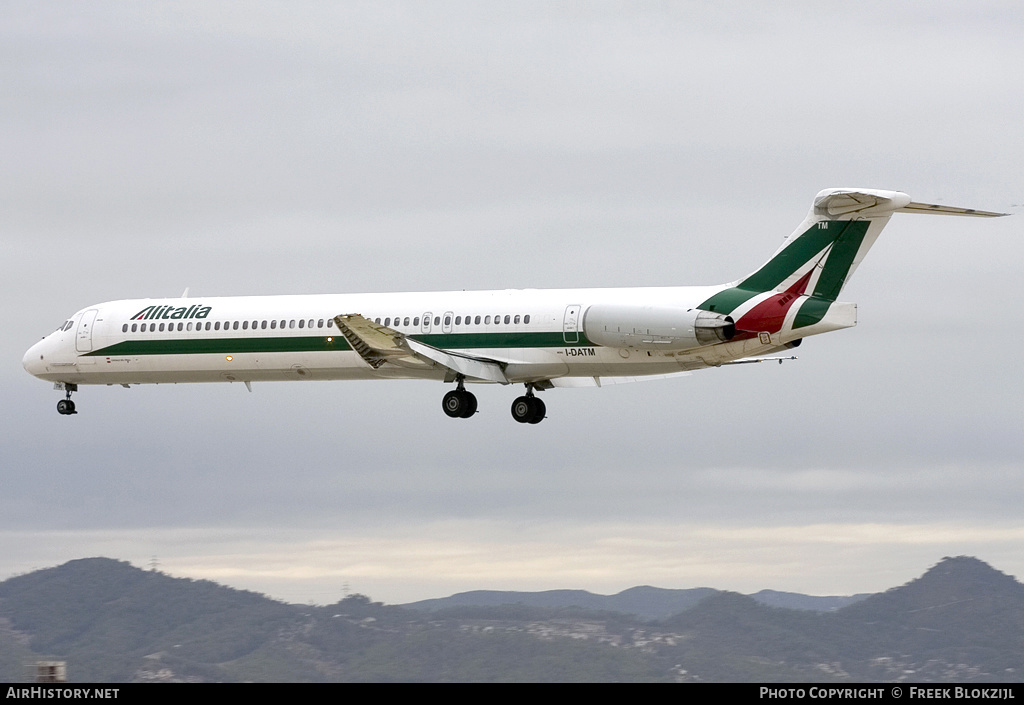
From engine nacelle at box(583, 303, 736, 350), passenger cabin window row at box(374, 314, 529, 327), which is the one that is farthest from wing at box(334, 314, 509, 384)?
engine nacelle at box(583, 303, 736, 350)

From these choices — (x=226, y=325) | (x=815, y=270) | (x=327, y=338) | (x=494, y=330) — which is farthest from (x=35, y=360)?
(x=815, y=270)

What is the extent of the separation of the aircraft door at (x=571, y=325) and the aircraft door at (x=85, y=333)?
1794 cm

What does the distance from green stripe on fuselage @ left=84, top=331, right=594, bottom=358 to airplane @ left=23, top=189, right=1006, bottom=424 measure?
0.14ft

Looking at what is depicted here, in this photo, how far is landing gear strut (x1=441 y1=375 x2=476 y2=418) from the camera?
49531 millimetres

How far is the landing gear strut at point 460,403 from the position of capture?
49.5m

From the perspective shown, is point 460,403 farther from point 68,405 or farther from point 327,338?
point 68,405

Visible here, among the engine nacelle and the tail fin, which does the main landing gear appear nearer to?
the engine nacelle

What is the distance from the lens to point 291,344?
51.5 metres

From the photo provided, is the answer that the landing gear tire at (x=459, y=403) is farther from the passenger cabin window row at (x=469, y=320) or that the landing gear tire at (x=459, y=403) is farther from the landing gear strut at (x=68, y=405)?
the landing gear strut at (x=68, y=405)

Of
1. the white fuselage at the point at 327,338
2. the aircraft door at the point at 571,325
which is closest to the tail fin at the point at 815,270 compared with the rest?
the white fuselage at the point at 327,338

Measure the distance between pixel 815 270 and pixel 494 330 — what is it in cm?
972

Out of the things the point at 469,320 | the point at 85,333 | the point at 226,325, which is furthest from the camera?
the point at 85,333
